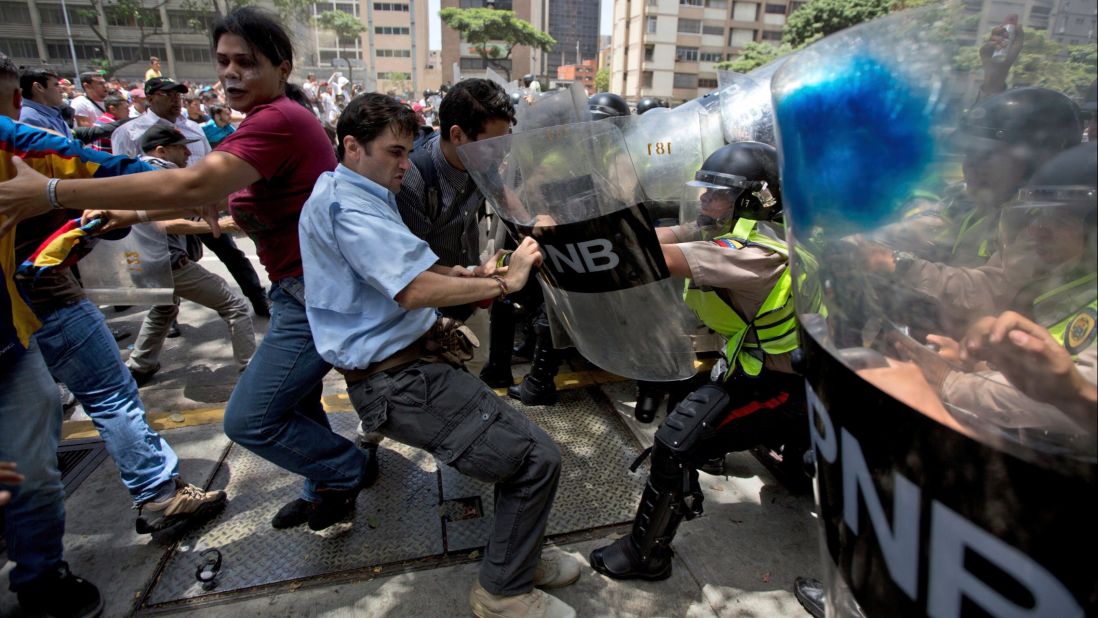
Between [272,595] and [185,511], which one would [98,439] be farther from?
[272,595]

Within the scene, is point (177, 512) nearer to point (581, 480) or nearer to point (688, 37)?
point (581, 480)

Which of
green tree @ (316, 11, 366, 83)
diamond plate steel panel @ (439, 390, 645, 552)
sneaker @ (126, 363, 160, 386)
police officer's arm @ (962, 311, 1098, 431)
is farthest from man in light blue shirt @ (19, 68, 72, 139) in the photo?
green tree @ (316, 11, 366, 83)

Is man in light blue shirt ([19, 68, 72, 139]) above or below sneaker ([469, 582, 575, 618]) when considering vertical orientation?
above

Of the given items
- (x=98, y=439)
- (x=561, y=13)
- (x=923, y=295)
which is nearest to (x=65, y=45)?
(x=98, y=439)

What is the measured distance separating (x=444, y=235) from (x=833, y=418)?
2.24 metres

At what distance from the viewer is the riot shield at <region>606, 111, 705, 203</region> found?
12.5ft

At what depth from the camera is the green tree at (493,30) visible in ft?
240

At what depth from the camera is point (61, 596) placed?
2100 mm

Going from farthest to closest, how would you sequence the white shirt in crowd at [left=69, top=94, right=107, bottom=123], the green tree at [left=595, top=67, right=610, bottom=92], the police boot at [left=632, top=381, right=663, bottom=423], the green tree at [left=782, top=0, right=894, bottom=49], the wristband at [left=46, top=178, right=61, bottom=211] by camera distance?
the green tree at [left=595, top=67, right=610, bottom=92]
the green tree at [left=782, top=0, right=894, bottom=49]
the white shirt in crowd at [left=69, top=94, right=107, bottom=123]
the police boot at [left=632, top=381, right=663, bottom=423]
the wristband at [left=46, top=178, right=61, bottom=211]

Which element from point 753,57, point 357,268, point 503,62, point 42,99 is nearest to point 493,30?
point 503,62

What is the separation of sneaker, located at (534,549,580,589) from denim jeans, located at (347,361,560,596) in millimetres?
185

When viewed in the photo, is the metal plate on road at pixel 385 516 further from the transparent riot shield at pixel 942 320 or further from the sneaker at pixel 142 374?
the transparent riot shield at pixel 942 320

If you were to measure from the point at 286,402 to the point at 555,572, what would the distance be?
1.26 metres

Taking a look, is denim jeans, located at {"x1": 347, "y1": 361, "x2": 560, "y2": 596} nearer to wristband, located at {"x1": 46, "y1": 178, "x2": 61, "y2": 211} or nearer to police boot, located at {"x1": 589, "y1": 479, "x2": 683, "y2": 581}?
police boot, located at {"x1": 589, "y1": 479, "x2": 683, "y2": 581}
